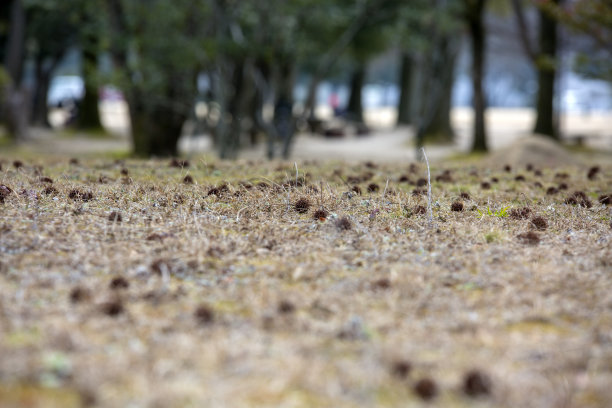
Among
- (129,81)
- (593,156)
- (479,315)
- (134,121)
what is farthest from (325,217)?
(593,156)

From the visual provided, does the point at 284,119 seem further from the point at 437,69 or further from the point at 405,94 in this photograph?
the point at 405,94

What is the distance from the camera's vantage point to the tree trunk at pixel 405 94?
120ft

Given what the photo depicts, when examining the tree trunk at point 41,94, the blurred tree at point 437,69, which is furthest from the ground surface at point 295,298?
the tree trunk at point 41,94

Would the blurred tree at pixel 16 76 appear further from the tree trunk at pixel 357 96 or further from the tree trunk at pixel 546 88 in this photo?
the tree trunk at pixel 357 96

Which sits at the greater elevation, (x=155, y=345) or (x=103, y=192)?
(x=103, y=192)

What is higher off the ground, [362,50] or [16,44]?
[362,50]

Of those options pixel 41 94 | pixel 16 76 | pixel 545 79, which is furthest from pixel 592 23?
pixel 41 94

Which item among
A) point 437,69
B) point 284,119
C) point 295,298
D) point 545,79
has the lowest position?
point 295,298

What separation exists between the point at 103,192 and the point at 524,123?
36.9 m

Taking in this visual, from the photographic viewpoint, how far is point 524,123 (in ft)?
131

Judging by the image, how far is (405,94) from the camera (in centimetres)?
3653

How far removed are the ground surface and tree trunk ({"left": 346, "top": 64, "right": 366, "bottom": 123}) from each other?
32.2m

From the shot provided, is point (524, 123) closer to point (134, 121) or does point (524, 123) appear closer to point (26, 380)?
point (134, 121)

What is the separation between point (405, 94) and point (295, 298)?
33.7m
